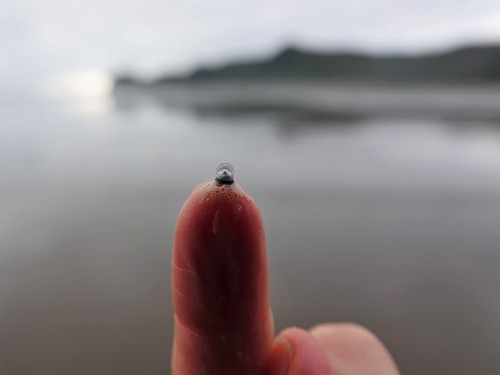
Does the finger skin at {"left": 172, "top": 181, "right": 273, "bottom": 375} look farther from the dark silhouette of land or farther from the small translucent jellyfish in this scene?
the dark silhouette of land

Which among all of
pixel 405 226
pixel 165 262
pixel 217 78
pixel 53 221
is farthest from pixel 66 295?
pixel 217 78

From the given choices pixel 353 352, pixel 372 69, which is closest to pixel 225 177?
pixel 353 352

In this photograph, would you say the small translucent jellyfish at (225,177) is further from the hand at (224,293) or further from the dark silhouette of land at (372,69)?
the dark silhouette of land at (372,69)

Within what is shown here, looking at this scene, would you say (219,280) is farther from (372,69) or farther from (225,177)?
(372,69)

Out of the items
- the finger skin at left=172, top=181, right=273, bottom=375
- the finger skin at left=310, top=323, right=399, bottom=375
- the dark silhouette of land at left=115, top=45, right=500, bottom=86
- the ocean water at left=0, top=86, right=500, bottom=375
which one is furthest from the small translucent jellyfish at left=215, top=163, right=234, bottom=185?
the dark silhouette of land at left=115, top=45, right=500, bottom=86

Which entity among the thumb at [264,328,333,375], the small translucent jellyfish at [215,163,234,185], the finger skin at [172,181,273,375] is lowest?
the thumb at [264,328,333,375]
